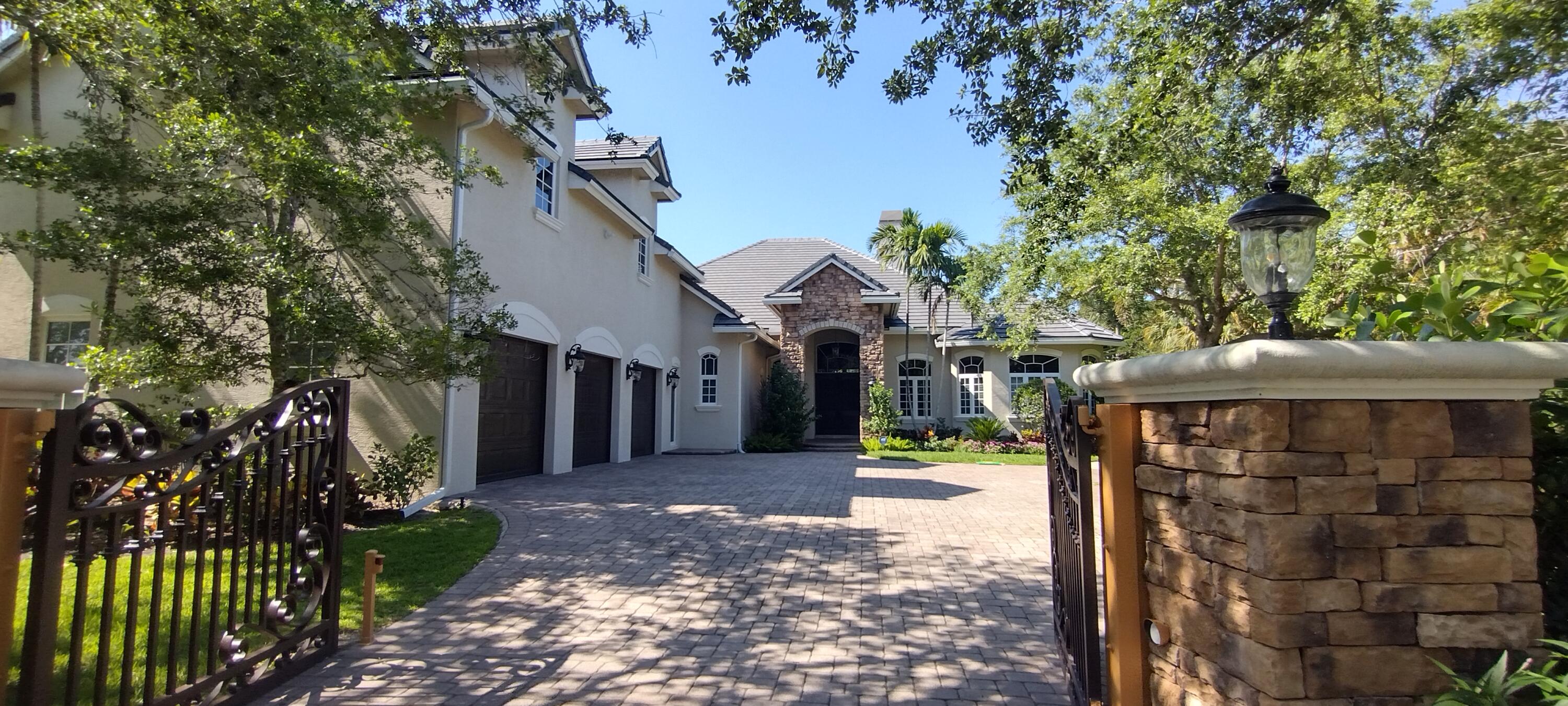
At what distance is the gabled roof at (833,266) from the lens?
21172mm

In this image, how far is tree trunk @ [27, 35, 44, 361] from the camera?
723cm

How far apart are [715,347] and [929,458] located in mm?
6272

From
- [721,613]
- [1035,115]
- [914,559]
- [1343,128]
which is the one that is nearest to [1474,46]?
[1343,128]

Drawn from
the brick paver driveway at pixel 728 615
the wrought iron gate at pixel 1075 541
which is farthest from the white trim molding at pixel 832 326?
the wrought iron gate at pixel 1075 541

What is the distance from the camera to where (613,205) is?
14641 millimetres

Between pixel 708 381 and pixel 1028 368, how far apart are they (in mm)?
9430

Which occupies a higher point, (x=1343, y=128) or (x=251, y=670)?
(x=1343, y=128)

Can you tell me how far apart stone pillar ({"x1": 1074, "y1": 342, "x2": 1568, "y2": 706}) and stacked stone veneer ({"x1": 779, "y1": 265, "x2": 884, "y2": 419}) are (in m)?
19.0

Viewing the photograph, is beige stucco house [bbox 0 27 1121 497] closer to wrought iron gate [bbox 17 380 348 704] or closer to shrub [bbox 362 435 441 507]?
shrub [bbox 362 435 441 507]

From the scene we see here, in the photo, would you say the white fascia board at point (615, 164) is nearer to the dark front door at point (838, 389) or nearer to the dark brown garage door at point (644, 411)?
the dark brown garage door at point (644, 411)

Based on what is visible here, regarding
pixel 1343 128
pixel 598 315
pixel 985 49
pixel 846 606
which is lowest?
pixel 846 606

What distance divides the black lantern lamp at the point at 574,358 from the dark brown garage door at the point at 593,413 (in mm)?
696

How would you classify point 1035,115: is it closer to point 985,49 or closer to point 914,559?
point 985,49

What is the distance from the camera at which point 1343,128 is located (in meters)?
13.8
